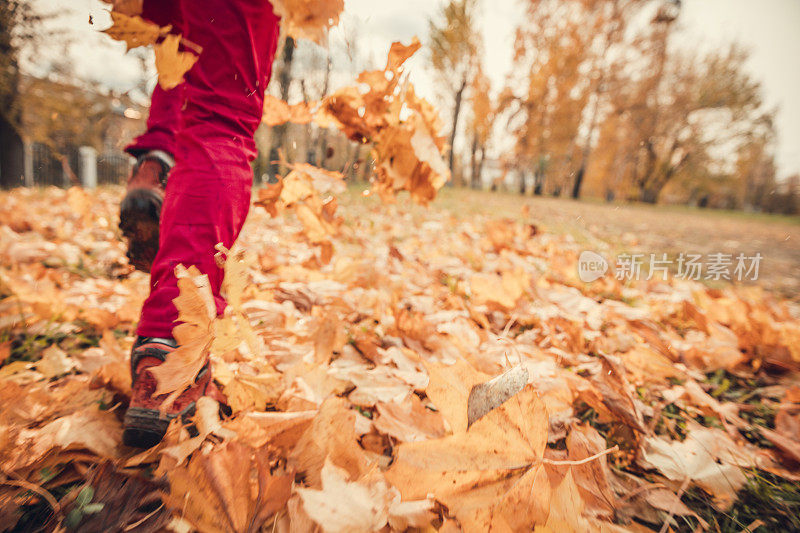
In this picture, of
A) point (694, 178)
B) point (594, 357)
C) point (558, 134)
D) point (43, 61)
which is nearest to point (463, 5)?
point (43, 61)

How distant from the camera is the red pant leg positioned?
35.7 inches

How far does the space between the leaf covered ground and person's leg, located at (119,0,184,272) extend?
25 centimetres

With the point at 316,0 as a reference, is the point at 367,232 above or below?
below

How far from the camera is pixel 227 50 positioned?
68 cm

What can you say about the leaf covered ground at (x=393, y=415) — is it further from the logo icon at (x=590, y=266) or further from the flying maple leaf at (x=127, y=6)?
the flying maple leaf at (x=127, y=6)

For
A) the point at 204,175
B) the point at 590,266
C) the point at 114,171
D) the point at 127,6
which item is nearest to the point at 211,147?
the point at 204,175

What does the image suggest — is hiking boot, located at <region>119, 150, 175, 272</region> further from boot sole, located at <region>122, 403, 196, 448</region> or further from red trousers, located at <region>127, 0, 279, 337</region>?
boot sole, located at <region>122, 403, 196, 448</region>

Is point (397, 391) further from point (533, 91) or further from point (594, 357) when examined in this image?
point (533, 91)

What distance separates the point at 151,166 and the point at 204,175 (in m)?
0.36

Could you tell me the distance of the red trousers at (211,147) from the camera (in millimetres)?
625

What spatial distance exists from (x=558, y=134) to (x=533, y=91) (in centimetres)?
800

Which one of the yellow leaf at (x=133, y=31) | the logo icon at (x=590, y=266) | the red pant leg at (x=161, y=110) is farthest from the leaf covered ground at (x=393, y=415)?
the yellow leaf at (x=133, y=31)

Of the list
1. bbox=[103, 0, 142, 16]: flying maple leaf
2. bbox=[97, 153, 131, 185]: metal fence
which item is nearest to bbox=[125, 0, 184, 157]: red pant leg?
bbox=[103, 0, 142, 16]: flying maple leaf

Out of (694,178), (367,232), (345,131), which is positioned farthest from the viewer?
(694,178)
